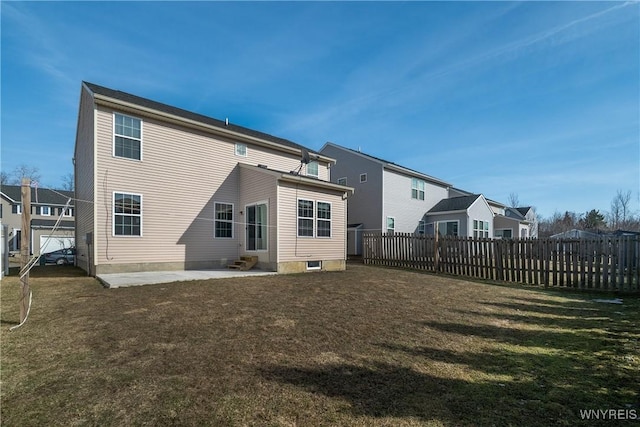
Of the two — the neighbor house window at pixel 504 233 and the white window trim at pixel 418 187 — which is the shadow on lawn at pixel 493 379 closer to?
the white window trim at pixel 418 187

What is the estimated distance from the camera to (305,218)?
41.4 feet

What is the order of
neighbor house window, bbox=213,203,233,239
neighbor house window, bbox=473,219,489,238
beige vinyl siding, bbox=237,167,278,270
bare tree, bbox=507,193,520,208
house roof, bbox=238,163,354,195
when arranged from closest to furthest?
house roof, bbox=238,163,354,195 < beige vinyl siding, bbox=237,167,278,270 < neighbor house window, bbox=213,203,233,239 < neighbor house window, bbox=473,219,489,238 < bare tree, bbox=507,193,520,208

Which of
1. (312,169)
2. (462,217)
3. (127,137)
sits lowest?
(462,217)

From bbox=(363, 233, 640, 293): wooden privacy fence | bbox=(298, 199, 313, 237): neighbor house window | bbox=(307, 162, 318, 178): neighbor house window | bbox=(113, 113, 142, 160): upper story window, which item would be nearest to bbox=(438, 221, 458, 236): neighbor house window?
bbox=(363, 233, 640, 293): wooden privacy fence

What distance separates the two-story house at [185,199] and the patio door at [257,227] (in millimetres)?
43

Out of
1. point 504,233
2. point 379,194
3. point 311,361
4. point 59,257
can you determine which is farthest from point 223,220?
point 504,233

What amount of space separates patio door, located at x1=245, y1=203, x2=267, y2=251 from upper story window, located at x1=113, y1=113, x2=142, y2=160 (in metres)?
4.75

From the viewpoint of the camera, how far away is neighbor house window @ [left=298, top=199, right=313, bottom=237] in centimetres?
1241

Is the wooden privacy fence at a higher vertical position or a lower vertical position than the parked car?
higher

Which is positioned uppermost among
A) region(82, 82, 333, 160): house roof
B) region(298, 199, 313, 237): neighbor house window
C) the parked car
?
region(82, 82, 333, 160): house roof

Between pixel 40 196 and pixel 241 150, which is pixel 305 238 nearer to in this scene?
pixel 241 150

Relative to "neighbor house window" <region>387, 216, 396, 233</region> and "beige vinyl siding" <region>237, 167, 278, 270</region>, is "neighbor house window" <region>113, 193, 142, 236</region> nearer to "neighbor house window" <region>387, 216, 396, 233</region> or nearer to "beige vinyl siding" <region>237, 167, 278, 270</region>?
"beige vinyl siding" <region>237, 167, 278, 270</region>

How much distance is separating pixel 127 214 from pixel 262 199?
4.93 meters

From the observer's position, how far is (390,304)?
6824 millimetres
